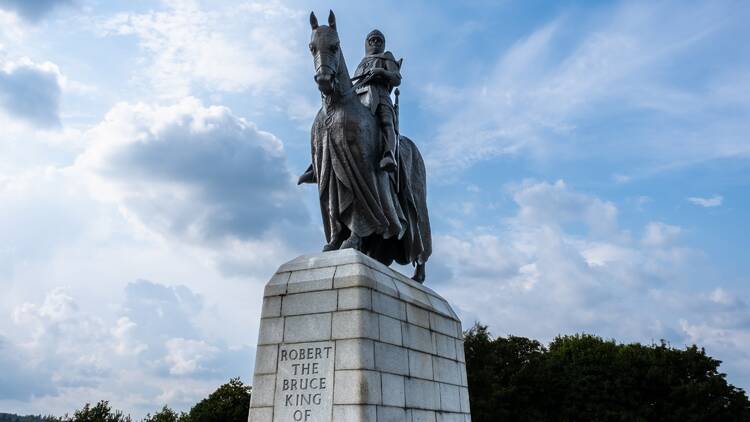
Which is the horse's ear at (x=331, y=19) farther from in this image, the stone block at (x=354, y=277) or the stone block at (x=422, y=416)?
the stone block at (x=422, y=416)

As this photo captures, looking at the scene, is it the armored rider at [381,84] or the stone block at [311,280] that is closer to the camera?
the stone block at [311,280]

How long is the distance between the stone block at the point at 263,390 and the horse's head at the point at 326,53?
180 inches

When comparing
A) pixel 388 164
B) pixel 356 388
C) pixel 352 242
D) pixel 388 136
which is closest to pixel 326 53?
pixel 388 136

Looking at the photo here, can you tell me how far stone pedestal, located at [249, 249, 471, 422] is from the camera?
7.57 meters

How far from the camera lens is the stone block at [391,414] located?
753cm

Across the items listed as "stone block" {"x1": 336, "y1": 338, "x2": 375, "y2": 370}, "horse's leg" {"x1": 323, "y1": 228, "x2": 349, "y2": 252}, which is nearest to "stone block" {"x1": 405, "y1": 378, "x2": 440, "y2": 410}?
"stone block" {"x1": 336, "y1": 338, "x2": 375, "y2": 370}

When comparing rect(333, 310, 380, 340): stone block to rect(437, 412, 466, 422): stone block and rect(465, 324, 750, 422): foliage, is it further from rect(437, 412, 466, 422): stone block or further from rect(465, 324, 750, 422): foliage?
rect(465, 324, 750, 422): foliage

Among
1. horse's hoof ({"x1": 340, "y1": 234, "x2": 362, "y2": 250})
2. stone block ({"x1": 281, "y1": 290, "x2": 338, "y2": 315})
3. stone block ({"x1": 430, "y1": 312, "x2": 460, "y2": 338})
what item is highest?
horse's hoof ({"x1": 340, "y1": 234, "x2": 362, "y2": 250})

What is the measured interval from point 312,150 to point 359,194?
4.35 ft

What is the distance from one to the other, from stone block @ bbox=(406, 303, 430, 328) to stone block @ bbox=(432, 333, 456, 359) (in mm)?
313

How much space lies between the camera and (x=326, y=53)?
934 centimetres

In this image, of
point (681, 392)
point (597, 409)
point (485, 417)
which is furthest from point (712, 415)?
point (485, 417)

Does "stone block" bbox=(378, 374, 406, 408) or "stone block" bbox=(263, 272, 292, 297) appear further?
"stone block" bbox=(263, 272, 292, 297)

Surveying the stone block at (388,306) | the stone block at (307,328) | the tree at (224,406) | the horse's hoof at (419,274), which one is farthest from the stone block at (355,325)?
the tree at (224,406)
